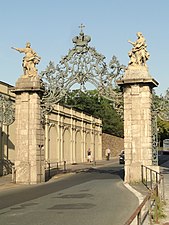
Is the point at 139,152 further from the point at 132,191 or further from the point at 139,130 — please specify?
the point at 132,191

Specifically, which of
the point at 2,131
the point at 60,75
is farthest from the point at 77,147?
the point at 60,75

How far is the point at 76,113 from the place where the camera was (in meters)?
50.4

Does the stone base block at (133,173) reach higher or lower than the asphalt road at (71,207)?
higher

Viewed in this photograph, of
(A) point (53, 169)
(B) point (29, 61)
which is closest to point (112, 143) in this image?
(A) point (53, 169)

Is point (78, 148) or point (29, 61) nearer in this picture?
point (29, 61)

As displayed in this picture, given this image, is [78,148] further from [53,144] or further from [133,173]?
[133,173]

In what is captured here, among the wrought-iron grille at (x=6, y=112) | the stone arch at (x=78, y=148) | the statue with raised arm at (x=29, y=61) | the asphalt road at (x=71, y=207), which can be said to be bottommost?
the asphalt road at (x=71, y=207)

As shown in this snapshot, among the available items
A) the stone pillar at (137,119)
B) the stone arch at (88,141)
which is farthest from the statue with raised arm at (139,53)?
the stone arch at (88,141)

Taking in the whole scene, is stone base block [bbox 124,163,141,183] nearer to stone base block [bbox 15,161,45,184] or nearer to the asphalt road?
the asphalt road

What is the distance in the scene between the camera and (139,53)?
22406 mm

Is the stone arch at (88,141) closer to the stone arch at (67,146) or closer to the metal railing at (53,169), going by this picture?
the stone arch at (67,146)

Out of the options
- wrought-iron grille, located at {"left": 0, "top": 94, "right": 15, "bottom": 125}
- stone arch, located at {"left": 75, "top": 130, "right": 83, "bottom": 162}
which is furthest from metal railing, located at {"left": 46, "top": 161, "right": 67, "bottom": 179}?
stone arch, located at {"left": 75, "top": 130, "right": 83, "bottom": 162}

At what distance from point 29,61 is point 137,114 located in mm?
6748

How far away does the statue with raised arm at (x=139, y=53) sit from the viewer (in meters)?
22.4
